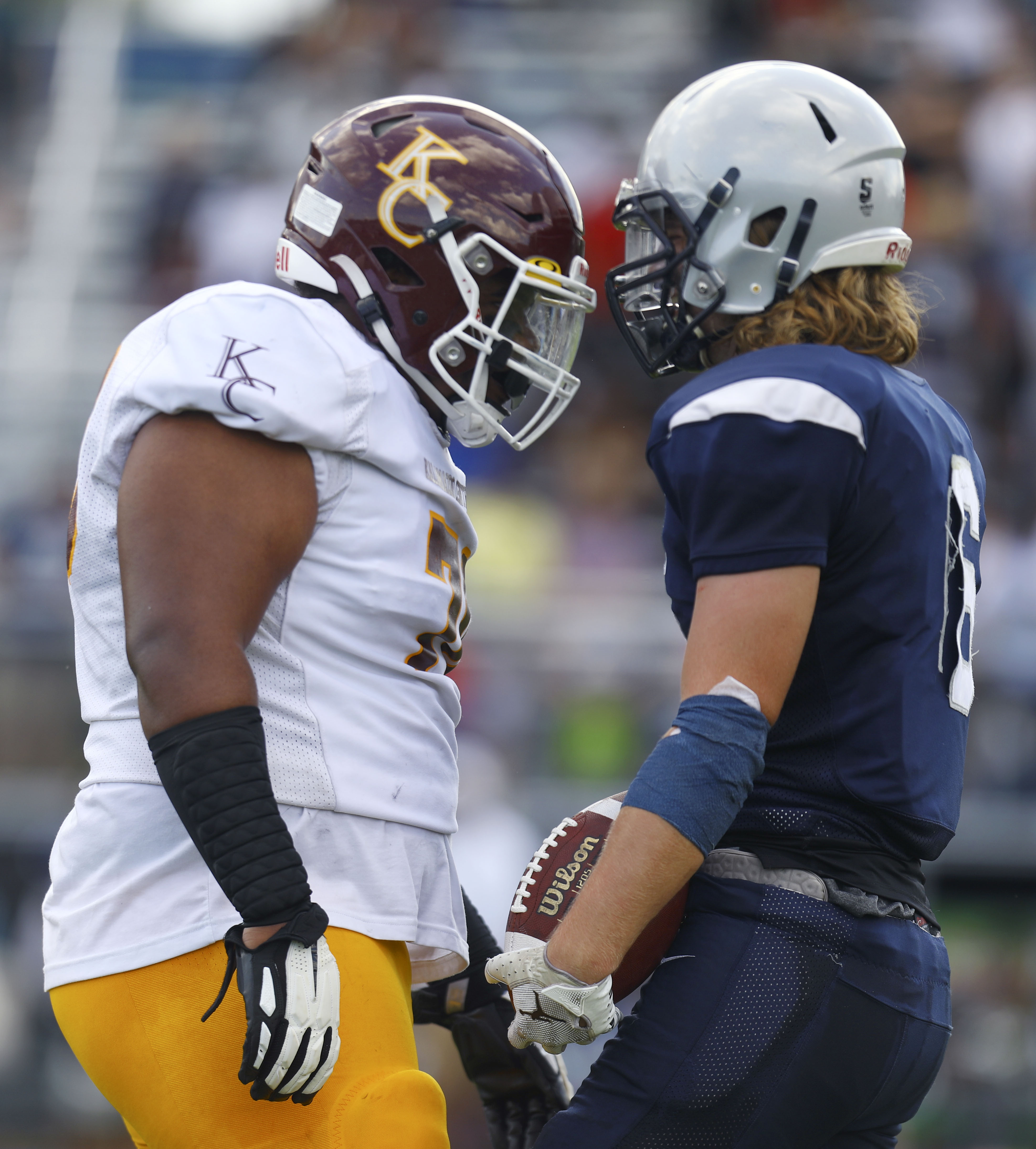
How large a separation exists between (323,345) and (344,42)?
28.4 feet

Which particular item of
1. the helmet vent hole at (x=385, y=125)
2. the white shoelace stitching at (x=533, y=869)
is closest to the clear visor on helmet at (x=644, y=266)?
the helmet vent hole at (x=385, y=125)

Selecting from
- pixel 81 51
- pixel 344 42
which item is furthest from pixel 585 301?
pixel 81 51

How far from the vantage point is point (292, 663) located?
88.1 inches

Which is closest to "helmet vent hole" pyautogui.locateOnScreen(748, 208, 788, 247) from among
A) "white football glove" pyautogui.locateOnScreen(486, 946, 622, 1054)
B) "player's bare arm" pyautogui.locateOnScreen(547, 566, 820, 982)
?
"player's bare arm" pyautogui.locateOnScreen(547, 566, 820, 982)

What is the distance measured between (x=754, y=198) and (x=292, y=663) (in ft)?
3.45

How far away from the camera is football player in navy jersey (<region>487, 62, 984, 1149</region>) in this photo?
2.12 metres

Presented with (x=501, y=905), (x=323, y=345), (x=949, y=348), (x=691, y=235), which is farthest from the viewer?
(x=949, y=348)

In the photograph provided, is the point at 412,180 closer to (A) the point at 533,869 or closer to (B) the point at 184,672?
(B) the point at 184,672

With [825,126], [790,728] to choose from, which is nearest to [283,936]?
[790,728]

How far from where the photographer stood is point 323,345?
2.28 meters

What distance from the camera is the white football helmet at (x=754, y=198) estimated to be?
2426 mm

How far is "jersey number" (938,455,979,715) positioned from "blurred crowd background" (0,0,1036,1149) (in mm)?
590

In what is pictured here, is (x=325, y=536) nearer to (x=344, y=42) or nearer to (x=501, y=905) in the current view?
(x=501, y=905)

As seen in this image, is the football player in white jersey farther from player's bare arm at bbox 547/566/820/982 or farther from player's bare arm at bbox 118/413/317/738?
player's bare arm at bbox 547/566/820/982
